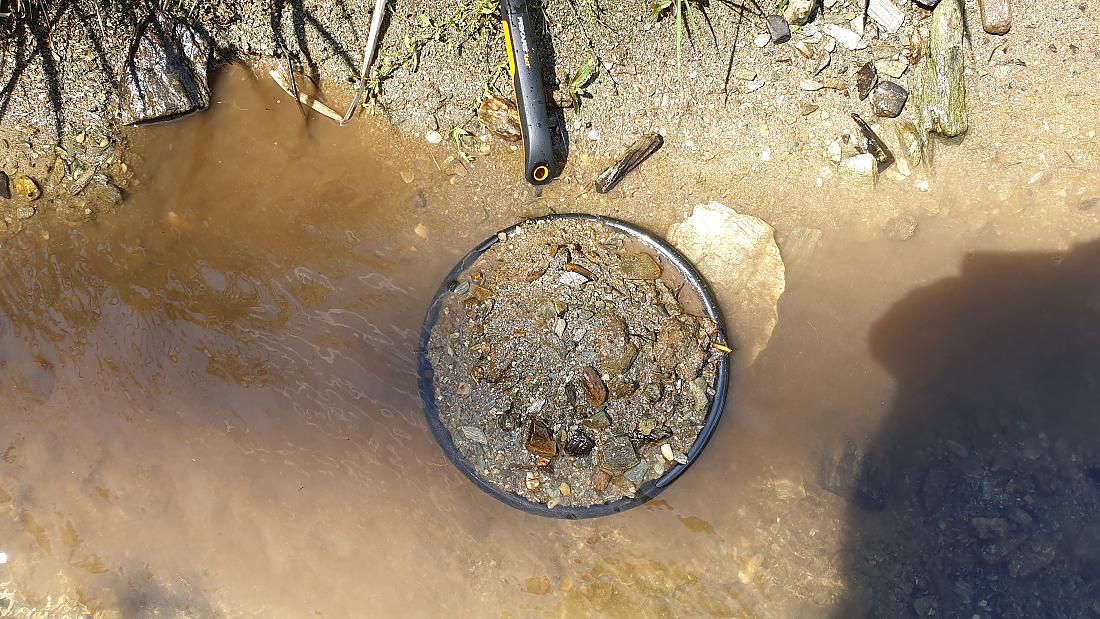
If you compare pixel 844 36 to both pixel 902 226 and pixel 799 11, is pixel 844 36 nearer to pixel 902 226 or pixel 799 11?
Result: pixel 799 11

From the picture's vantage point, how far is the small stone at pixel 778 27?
6.22 ft

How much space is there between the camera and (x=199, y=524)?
1881 millimetres

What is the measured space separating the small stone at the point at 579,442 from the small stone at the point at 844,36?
1443 millimetres

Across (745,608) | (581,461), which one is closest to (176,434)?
(581,461)

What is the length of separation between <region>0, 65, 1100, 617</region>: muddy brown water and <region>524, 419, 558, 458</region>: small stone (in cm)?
27

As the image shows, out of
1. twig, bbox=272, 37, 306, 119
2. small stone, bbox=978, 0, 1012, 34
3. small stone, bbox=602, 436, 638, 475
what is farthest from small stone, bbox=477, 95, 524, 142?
small stone, bbox=978, 0, 1012, 34

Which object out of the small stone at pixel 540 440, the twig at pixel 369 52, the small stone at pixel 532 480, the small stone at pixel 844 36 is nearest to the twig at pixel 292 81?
the twig at pixel 369 52

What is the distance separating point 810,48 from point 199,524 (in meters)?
2.39

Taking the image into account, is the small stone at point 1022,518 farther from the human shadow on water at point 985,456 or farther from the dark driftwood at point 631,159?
the dark driftwood at point 631,159

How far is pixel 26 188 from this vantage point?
1.85m

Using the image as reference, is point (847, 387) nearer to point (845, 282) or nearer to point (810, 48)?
point (845, 282)

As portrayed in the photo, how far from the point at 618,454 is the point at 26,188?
1.94 m

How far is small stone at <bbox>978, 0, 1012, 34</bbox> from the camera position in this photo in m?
1.90

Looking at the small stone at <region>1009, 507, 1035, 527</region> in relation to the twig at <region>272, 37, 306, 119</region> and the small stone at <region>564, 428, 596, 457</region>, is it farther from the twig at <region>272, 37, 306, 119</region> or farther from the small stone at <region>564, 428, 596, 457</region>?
the twig at <region>272, 37, 306, 119</region>
